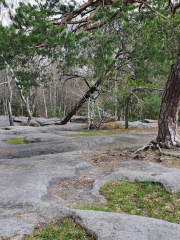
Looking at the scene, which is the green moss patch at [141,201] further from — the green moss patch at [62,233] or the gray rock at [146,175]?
the green moss patch at [62,233]

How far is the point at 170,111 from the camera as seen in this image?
332 inches

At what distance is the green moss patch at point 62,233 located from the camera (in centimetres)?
299

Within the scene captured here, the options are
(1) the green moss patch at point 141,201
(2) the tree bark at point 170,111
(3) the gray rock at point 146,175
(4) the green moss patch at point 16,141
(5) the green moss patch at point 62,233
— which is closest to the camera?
(5) the green moss patch at point 62,233

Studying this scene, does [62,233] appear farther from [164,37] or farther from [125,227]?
[164,37]

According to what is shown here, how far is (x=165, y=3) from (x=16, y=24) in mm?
7933

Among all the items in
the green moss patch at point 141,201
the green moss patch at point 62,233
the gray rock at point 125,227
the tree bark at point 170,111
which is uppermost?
the tree bark at point 170,111

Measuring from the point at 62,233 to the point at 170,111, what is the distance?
22.1ft

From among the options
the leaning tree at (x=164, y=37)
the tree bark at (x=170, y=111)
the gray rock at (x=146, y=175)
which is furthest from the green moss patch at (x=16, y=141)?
the tree bark at (x=170, y=111)

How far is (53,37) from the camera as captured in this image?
6945mm

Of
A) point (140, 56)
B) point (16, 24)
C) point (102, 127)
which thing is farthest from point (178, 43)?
point (102, 127)

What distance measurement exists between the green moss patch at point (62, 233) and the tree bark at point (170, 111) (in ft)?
20.9

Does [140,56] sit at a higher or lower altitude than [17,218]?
higher

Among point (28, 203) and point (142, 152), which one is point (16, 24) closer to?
point (28, 203)

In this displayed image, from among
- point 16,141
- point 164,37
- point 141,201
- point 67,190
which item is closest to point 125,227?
point 141,201
